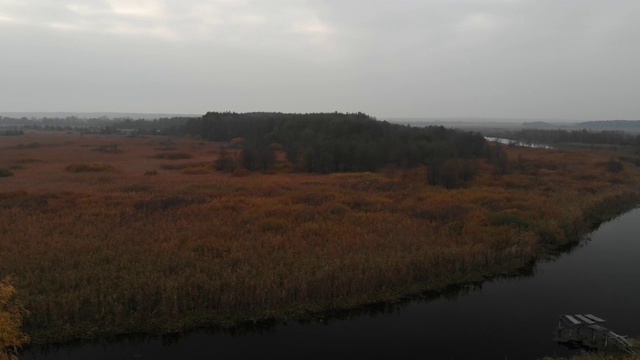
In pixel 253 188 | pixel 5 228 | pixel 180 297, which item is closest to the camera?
pixel 180 297

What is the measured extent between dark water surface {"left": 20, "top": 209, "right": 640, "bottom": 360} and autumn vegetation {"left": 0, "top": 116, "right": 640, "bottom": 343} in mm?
776

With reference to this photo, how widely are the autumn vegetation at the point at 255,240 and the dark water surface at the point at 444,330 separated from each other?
0.78 metres

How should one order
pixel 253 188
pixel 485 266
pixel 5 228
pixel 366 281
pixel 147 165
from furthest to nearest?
pixel 147 165, pixel 253 188, pixel 5 228, pixel 485 266, pixel 366 281

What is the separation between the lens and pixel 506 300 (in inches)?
759

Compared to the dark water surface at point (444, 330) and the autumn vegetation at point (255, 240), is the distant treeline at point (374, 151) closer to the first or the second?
the autumn vegetation at point (255, 240)

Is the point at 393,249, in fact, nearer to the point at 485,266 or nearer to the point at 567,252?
the point at 485,266

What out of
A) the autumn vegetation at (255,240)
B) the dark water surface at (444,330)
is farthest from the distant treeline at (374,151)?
the dark water surface at (444,330)

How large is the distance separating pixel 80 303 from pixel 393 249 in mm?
14789

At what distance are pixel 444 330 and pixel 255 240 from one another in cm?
1162

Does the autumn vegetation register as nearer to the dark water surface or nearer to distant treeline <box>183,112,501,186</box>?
the dark water surface

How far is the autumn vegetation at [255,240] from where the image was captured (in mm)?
16859

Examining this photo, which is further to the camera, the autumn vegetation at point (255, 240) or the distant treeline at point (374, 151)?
the distant treeline at point (374, 151)

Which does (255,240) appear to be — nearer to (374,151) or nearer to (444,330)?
(444,330)

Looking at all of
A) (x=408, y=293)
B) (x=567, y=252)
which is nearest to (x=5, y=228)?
(x=408, y=293)
